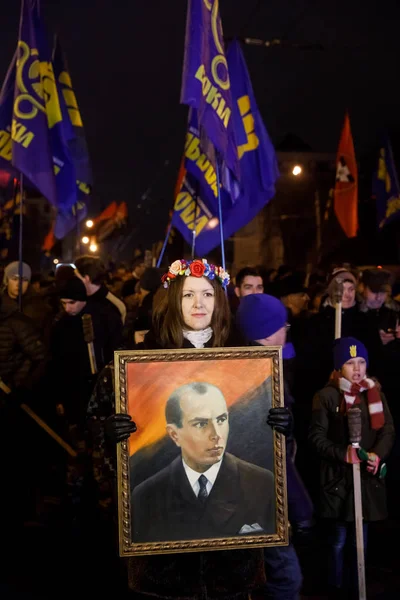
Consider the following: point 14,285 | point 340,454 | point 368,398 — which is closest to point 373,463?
point 340,454

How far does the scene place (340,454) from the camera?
459cm

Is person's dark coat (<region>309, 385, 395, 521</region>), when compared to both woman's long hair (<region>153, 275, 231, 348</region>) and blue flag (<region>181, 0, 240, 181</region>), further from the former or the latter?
blue flag (<region>181, 0, 240, 181</region>)

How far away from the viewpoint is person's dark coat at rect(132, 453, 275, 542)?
2988 millimetres

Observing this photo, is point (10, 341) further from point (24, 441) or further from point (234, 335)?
point (234, 335)

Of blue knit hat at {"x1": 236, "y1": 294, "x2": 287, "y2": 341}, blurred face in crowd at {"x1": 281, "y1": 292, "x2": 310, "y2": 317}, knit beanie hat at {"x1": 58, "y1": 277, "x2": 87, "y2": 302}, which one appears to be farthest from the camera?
blurred face in crowd at {"x1": 281, "y1": 292, "x2": 310, "y2": 317}

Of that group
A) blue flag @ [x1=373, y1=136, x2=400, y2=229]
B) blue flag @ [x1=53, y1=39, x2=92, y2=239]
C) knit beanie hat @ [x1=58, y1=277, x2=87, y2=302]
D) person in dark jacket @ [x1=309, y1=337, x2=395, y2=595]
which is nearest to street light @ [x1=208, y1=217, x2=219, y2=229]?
knit beanie hat @ [x1=58, y1=277, x2=87, y2=302]

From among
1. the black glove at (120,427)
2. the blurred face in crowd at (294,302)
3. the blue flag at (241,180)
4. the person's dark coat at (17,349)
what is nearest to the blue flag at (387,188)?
the blurred face in crowd at (294,302)

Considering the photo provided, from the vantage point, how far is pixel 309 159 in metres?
40.8

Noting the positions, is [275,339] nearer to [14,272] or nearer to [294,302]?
[294,302]

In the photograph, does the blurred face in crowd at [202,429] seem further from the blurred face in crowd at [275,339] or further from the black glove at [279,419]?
the blurred face in crowd at [275,339]

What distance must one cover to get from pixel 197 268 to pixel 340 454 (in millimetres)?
1967

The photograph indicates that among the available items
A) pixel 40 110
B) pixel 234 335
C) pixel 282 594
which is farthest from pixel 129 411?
pixel 40 110

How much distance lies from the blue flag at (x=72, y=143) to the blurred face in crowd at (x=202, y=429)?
6823mm

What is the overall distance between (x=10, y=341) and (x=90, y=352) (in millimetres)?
1035
